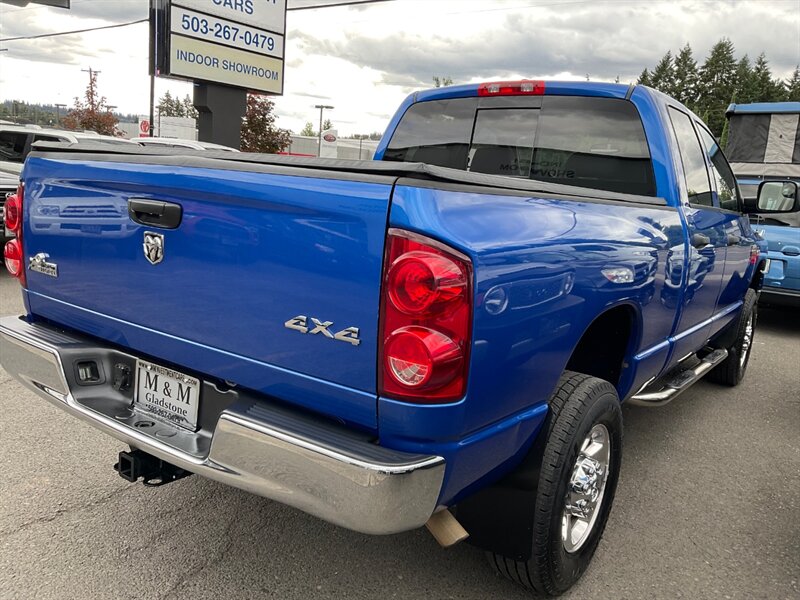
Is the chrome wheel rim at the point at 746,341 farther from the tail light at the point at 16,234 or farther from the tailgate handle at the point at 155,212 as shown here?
the tail light at the point at 16,234

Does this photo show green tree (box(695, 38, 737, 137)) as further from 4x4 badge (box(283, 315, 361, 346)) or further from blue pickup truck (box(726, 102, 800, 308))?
4x4 badge (box(283, 315, 361, 346))

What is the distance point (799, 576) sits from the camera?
2762mm

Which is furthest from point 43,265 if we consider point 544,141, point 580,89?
point 580,89

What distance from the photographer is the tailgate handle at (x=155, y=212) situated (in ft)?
7.07

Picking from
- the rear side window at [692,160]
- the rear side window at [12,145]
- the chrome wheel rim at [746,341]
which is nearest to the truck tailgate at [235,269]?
the rear side window at [692,160]

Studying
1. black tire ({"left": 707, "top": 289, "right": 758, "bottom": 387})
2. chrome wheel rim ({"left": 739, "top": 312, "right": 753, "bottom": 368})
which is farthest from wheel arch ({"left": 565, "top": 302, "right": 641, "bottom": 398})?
chrome wheel rim ({"left": 739, "top": 312, "right": 753, "bottom": 368})

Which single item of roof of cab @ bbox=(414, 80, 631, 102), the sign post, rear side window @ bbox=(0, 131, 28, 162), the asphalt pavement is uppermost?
the sign post

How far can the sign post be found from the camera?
16.5 m

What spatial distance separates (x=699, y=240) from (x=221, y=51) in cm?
1659

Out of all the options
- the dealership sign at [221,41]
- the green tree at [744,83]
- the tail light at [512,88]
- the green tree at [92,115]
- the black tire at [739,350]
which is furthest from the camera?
the green tree at [744,83]

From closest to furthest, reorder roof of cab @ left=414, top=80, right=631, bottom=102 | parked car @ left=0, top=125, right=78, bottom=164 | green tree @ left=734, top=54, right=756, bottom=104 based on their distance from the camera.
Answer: roof of cab @ left=414, top=80, right=631, bottom=102 → parked car @ left=0, top=125, right=78, bottom=164 → green tree @ left=734, top=54, right=756, bottom=104

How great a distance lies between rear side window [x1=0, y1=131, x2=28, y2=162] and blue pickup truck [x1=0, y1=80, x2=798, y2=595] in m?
8.16

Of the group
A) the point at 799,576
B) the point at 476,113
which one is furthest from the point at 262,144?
the point at 799,576

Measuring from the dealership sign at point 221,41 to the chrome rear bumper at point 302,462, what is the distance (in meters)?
16.2
